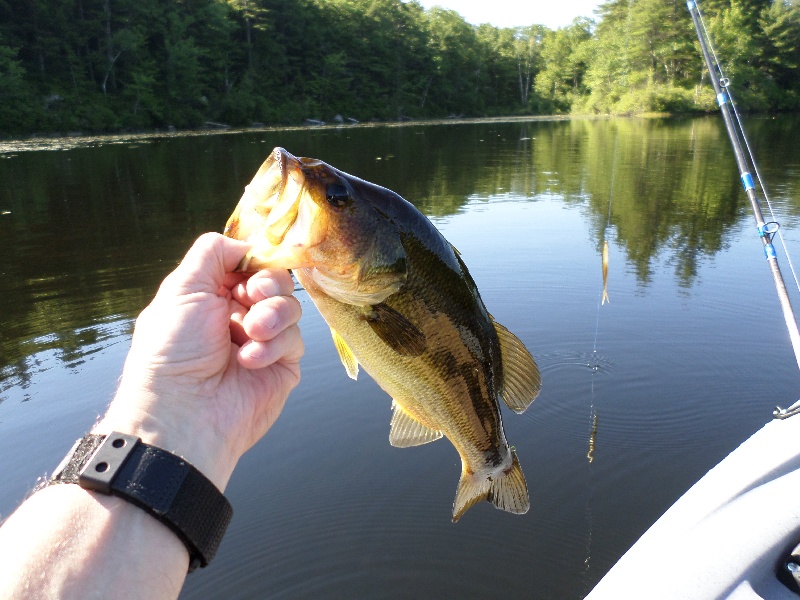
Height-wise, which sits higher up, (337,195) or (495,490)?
(337,195)

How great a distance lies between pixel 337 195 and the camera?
77.1 inches

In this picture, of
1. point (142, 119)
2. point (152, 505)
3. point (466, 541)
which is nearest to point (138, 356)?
point (152, 505)

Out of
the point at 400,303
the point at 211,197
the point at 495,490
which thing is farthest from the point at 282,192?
the point at 211,197

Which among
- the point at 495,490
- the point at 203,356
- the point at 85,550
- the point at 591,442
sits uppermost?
the point at 203,356

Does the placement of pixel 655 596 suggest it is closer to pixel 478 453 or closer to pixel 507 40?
pixel 478 453

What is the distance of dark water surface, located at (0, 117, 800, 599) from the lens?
4.53m

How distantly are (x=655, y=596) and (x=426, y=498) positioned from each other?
294cm

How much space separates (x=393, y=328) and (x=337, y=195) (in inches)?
18.0

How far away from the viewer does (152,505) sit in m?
1.68

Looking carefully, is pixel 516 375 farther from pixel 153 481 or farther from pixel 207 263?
pixel 153 481

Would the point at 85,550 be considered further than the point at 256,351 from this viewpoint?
No

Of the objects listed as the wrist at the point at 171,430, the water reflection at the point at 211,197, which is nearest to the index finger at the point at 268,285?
the wrist at the point at 171,430

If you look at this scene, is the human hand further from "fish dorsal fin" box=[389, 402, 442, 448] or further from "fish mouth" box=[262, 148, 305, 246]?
"fish dorsal fin" box=[389, 402, 442, 448]

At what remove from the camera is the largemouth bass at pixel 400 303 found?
194cm
